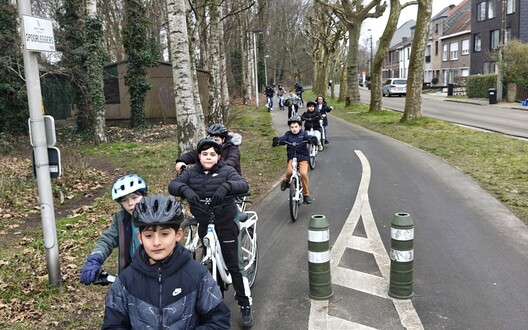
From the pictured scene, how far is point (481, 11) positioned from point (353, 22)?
30.8 meters

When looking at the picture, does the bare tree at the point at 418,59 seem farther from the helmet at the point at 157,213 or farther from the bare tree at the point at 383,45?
the helmet at the point at 157,213

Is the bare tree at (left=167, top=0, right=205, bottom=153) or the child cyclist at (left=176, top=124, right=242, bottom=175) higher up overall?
the bare tree at (left=167, top=0, right=205, bottom=153)

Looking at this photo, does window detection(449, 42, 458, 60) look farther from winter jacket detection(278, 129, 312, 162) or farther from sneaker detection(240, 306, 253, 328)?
sneaker detection(240, 306, 253, 328)

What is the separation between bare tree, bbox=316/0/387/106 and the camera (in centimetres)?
3078

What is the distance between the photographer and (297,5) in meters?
64.2

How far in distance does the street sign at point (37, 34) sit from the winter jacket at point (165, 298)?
3436 mm

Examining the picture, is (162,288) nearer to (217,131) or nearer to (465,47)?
(217,131)

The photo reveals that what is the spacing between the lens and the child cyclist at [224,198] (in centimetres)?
456

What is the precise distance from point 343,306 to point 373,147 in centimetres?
1171

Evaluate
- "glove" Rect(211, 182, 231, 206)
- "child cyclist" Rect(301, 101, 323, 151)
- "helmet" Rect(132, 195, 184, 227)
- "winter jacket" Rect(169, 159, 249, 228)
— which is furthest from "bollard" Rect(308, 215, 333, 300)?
"child cyclist" Rect(301, 101, 323, 151)

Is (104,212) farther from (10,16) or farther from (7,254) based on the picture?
(10,16)

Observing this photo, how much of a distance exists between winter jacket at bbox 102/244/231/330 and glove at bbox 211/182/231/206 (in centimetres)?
161

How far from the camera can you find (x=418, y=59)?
21281 millimetres

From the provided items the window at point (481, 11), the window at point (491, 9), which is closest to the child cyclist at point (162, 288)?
the window at point (491, 9)
